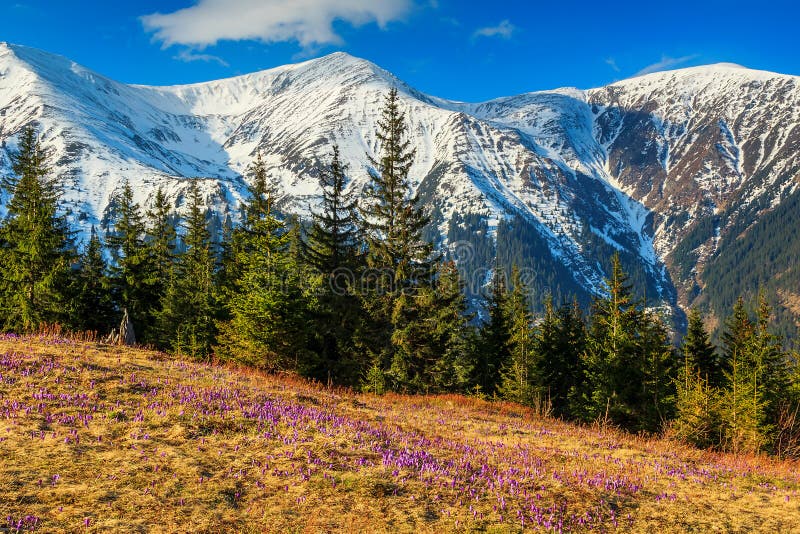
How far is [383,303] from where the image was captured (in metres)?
29.6

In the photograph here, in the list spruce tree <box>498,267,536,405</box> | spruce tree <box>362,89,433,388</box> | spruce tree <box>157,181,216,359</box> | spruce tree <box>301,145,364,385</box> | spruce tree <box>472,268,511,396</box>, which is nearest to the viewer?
spruce tree <box>362,89,433,388</box>

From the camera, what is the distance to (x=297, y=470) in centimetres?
780

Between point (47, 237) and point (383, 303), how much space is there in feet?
68.9

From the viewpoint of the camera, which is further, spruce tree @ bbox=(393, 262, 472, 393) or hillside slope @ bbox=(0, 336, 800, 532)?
spruce tree @ bbox=(393, 262, 472, 393)

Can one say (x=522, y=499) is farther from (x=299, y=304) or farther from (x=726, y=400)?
(x=726, y=400)

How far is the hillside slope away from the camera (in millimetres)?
6453

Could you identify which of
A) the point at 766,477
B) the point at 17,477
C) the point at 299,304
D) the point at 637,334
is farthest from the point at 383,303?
the point at 17,477

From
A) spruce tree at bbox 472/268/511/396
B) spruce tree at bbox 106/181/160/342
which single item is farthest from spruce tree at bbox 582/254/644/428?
spruce tree at bbox 106/181/160/342

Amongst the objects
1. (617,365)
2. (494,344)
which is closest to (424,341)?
(494,344)

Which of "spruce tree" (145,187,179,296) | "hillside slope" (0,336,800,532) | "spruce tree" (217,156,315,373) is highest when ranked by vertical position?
"spruce tree" (145,187,179,296)

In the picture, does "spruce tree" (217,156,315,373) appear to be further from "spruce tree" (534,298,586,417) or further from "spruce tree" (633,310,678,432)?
"spruce tree" (534,298,586,417)

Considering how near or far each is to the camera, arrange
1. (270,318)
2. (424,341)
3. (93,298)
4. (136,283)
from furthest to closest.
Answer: (136,283) < (93,298) < (424,341) < (270,318)

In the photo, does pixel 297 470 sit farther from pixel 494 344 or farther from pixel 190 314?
pixel 494 344

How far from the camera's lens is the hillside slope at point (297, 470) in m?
6.45
